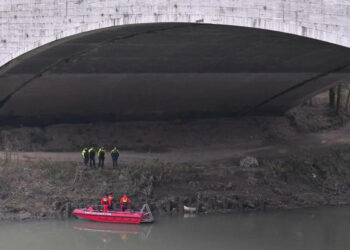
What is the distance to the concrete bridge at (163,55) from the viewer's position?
732 inches

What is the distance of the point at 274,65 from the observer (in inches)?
1114

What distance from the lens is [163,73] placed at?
27.8m

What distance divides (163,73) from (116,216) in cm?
708

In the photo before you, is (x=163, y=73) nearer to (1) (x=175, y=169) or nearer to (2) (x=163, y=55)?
(2) (x=163, y=55)

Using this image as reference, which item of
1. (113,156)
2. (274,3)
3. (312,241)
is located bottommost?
(312,241)

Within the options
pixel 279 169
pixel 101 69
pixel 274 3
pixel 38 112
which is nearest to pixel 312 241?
pixel 279 169

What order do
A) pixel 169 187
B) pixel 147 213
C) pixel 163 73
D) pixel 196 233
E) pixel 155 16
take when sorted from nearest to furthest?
pixel 155 16 → pixel 196 233 → pixel 147 213 → pixel 169 187 → pixel 163 73

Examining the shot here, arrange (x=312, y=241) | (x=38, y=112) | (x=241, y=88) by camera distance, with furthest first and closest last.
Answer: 1. (x=241, y=88)
2. (x=38, y=112)
3. (x=312, y=241)

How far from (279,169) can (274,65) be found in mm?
4266

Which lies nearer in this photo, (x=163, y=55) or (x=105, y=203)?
(x=105, y=203)

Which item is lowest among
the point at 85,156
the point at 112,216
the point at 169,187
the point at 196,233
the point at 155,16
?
the point at 196,233

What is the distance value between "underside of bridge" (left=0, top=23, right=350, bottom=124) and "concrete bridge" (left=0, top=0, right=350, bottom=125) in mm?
47

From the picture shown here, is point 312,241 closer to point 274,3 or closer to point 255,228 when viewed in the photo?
point 255,228

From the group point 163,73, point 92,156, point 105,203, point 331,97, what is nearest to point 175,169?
point 92,156
